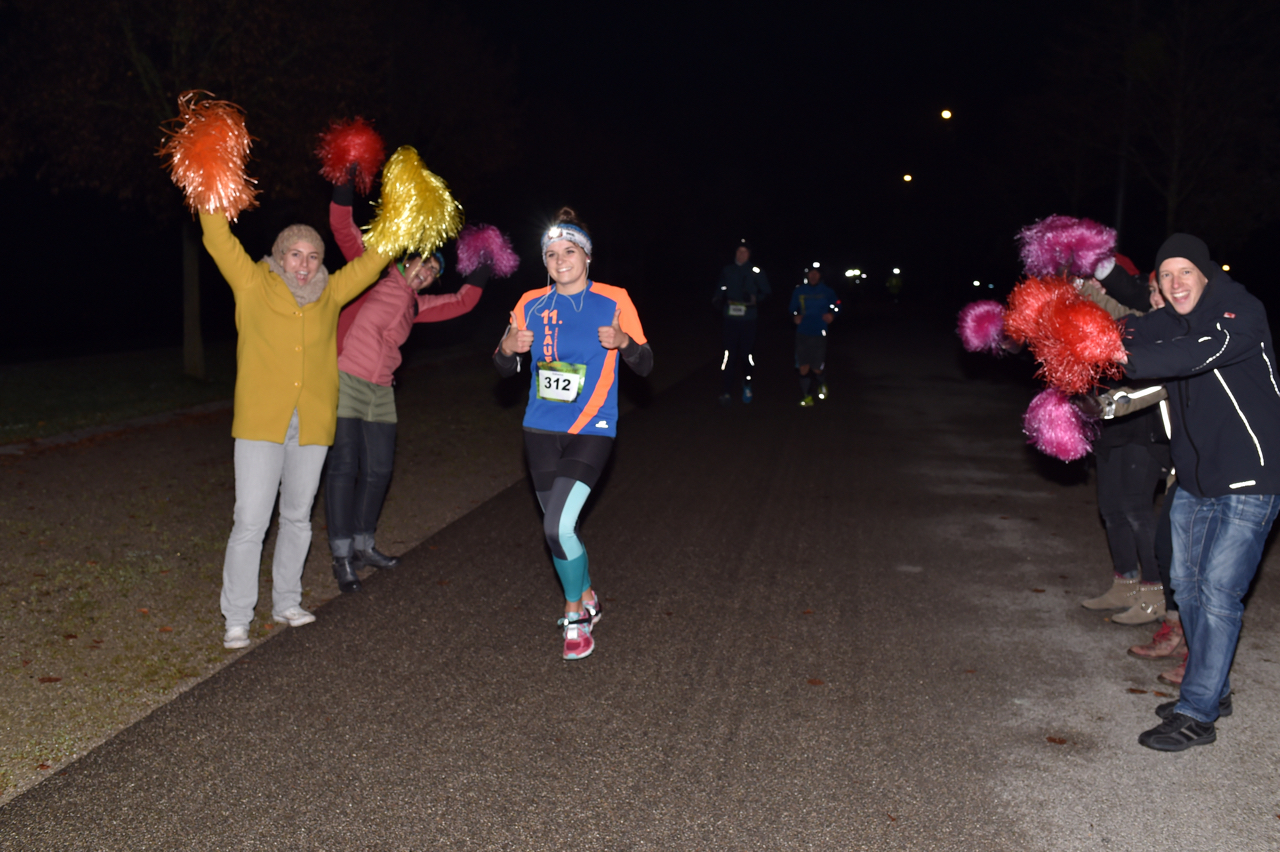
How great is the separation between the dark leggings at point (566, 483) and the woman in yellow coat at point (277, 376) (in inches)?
46.4

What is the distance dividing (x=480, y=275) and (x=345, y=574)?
6.98ft

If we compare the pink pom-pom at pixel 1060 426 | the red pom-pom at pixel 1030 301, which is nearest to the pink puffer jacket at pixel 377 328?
the red pom-pom at pixel 1030 301

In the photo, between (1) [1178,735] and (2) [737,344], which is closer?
(1) [1178,735]

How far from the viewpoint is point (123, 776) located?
156 inches

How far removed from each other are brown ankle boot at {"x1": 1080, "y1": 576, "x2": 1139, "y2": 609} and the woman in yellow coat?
14.9 feet

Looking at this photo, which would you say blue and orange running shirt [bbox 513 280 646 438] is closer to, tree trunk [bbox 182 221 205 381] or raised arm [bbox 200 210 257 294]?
raised arm [bbox 200 210 257 294]

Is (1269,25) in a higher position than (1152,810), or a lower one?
higher

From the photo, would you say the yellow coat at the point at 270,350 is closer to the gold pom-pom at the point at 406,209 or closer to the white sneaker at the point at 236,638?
the gold pom-pom at the point at 406,209

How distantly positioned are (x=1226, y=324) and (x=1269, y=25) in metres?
28.9

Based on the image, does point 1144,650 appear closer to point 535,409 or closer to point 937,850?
point 937,850

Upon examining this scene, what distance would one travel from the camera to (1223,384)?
428 centimetres

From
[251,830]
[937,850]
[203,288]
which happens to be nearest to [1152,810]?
[937,850]

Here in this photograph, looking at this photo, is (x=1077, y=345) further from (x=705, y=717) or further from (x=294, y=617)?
(x=294, y=617)

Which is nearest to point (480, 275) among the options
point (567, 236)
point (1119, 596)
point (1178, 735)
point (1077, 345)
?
point (567, 236)
